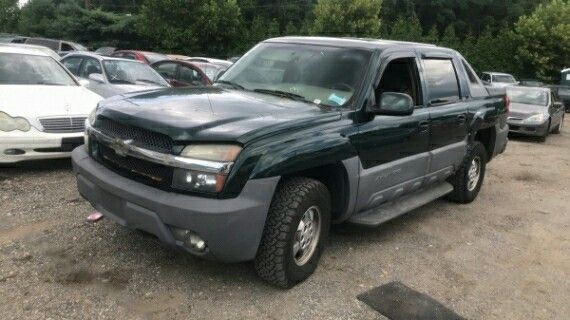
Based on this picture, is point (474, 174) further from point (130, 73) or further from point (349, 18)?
point (349, 18)

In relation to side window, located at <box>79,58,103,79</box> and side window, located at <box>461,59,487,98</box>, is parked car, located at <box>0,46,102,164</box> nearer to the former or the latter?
side window, located at <box>79,58,103,79</box>

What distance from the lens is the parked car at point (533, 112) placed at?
43.4 ft

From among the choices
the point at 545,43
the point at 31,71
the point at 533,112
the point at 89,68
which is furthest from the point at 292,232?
the point at 545,43

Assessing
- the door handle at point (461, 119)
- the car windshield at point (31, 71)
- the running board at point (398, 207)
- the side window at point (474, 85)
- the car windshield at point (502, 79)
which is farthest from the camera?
the car windshield at point (502, 79)

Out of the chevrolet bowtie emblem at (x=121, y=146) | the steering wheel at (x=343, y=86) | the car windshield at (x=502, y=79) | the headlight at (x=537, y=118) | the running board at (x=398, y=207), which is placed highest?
the steering wheel at (x=343, y=86)

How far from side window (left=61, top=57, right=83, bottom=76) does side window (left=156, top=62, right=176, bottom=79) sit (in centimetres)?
289

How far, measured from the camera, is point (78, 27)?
41.0m

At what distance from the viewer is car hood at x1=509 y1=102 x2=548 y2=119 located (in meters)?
13.5

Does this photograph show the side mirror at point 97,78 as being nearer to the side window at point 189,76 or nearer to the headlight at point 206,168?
the side window at point 189,76

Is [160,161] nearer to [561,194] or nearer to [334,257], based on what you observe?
[334,257]

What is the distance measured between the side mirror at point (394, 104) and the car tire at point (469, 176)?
2.23m

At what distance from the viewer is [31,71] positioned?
7223 mm

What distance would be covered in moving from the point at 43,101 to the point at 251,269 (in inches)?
151

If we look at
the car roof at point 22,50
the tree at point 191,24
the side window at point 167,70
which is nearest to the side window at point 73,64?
the car roof at point 22,50
